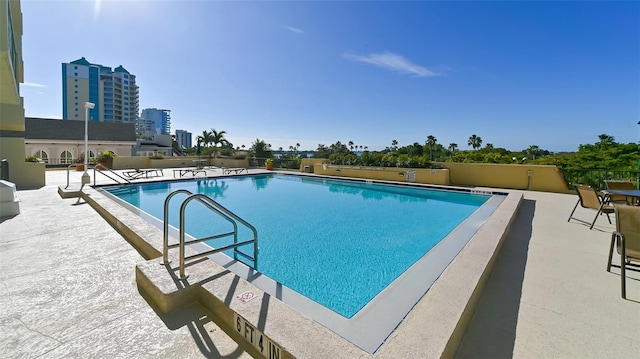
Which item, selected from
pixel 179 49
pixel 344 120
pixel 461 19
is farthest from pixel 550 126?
pixel 179 49

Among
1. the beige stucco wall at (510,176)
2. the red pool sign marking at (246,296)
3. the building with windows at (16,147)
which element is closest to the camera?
the red pool sign marking at (246,296)

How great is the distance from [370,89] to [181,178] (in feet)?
42.0

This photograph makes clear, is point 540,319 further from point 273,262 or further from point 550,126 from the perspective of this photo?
point 550,126

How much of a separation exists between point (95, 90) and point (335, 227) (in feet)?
317

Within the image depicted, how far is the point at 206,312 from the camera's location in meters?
2.12

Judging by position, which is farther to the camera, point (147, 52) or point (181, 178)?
point (181, 178)

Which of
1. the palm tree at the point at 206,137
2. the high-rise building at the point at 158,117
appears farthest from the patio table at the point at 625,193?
the high-rise building at the point at 158,117

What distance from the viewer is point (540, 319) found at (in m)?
2.07

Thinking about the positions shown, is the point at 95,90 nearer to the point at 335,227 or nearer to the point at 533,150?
the point at 335,227

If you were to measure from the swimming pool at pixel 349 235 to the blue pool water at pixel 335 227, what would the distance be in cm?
2

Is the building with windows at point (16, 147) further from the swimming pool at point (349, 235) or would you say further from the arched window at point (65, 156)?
the arched window at point (65, 156)

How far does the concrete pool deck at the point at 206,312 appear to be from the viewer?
1.71 m

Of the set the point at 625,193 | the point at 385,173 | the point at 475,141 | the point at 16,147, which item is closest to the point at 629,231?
the point at 625,193

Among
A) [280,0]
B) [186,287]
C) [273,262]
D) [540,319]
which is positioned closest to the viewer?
[540,319]
